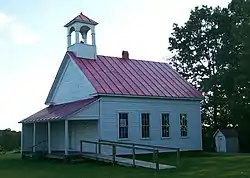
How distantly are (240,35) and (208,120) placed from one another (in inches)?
453

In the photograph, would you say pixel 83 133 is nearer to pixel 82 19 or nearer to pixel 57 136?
pixel 57 136

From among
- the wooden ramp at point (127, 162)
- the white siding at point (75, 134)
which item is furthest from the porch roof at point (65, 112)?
the wooden ramp at point (127, 162)

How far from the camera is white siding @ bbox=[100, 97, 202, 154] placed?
26.8m

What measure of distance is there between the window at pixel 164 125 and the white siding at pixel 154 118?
288mm

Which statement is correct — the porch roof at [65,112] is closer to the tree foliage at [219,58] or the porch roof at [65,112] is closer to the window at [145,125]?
the window at [145,125]

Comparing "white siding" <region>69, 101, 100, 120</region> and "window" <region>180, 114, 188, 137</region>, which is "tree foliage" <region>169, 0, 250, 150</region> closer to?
"window" <region>180, 114, 188, 137</region>

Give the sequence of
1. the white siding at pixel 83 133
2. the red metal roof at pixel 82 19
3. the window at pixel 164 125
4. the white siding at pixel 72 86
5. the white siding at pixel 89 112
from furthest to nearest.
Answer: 1. the red metal roof at pixel 82 19
2. the window at pixel 164 125
3. the white siding at pixel 72 86
4. the white siding at pixel 83 133
5. the white siding at pixel 89 112

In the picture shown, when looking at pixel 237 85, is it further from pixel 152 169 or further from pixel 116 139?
pixel 152 169

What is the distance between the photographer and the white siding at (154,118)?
26.8 metres

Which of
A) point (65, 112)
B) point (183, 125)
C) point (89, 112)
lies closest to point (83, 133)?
point (65, 112)

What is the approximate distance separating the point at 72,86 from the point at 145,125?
571cm

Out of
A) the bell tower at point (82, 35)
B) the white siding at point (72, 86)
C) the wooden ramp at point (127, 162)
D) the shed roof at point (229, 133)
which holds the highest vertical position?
the bell tower at point (82, 35)

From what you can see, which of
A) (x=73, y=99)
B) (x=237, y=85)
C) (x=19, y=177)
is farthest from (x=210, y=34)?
(x=19, y=177)

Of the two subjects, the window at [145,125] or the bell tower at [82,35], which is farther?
the bell tower at [82,35]
